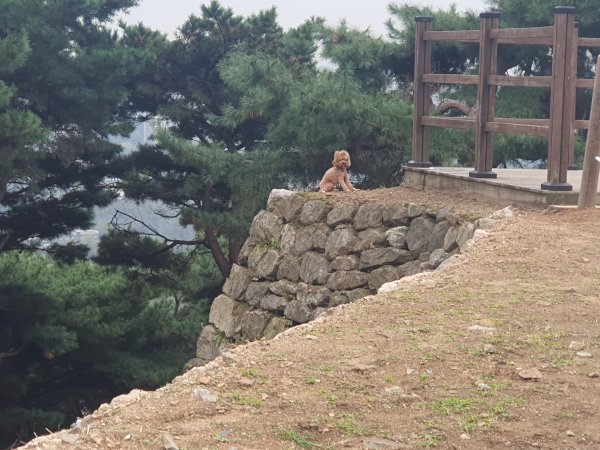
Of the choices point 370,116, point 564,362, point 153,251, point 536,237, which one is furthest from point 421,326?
point 153,251

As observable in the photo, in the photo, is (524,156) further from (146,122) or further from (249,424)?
(249,424)

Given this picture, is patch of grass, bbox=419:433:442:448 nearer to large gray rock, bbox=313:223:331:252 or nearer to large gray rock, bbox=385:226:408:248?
large gray rock, bbox=385:226:408:248

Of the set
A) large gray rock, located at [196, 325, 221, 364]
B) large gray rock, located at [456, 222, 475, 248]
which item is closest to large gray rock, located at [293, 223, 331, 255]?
large gray rock, located at [196, 325, 221, 364]

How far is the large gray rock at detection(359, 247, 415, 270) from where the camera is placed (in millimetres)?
9828

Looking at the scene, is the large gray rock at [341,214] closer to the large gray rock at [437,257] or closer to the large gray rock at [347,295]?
the large gray rock at [347,295]

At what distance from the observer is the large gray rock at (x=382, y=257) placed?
9.83 m

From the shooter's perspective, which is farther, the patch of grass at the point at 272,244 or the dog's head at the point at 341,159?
the dog's head at the point at 341,159

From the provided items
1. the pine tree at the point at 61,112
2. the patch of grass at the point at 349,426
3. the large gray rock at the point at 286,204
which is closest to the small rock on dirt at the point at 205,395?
the patch of grass at the point at 349,426

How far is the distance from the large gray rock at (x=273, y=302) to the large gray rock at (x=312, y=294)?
0.19 meters

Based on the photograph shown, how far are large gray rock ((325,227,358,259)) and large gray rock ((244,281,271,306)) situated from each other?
2.61 ft

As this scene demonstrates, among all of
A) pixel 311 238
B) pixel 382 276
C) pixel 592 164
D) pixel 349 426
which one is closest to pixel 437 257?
pixel 382 276

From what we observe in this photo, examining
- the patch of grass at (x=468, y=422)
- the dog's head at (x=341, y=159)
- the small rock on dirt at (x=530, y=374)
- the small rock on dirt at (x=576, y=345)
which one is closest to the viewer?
the patch of grass at (x=468, y=422)

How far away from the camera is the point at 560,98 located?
29.8ft

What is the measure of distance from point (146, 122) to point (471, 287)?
18.7m
